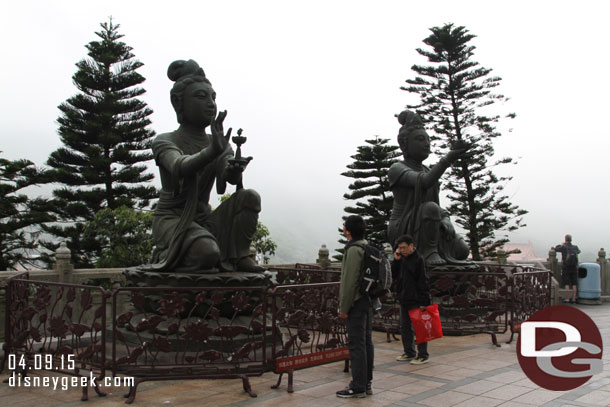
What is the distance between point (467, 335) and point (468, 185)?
13.2 m

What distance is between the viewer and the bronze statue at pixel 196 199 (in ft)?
19.3

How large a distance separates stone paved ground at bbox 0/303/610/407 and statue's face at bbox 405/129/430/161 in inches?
154

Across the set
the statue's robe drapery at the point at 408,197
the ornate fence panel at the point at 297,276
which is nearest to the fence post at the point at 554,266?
the statue's robe drapery at the point at 408,197

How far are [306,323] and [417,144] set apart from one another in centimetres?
458

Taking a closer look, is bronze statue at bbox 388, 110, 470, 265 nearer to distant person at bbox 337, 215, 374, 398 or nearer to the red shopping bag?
the red shopping bag

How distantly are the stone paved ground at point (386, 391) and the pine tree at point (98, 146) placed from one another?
44.3ft

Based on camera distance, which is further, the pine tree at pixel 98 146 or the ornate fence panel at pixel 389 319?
the pine tree at pixel 98 146

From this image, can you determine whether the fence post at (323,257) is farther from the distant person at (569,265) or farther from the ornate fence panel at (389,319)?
the distant person at (569,265)

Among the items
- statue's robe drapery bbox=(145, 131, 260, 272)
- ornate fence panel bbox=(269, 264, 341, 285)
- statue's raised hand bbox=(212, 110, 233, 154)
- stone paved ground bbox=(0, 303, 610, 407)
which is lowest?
stone paved ground bbox=(0, 303, 610, 407)

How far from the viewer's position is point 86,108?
60.8 feet

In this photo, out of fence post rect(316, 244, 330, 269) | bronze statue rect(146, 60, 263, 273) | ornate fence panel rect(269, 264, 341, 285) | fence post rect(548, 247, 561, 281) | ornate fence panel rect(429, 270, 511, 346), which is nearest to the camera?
bronze statue rect(146, 60, 263, 273)

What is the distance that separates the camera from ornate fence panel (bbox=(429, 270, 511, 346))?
772 cm

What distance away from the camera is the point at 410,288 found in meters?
6.13

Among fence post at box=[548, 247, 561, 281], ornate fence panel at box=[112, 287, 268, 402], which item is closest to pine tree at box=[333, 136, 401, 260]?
fence post at box=[548, 247, 561, 281]
